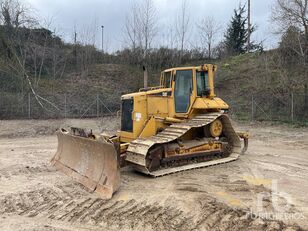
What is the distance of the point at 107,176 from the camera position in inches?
285

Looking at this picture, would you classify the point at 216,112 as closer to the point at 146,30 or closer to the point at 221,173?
the point at 221,173

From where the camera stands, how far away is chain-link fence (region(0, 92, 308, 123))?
67.6 feet

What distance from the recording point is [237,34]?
36906mm

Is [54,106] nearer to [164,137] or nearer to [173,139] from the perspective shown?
[164,137]

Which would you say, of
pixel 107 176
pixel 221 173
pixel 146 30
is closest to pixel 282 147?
pixel 221 173

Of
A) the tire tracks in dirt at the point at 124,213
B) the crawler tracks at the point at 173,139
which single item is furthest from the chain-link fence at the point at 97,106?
the tire tracks in dirt at the point at 124,213

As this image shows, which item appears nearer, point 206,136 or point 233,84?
point 206,136

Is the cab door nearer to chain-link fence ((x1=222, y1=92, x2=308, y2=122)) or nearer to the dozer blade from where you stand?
the dozer blade

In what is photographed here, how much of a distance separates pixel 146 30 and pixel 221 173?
2383 cm

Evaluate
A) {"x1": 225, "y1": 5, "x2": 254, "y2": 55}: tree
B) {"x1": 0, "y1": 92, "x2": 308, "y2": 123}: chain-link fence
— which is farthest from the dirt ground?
{"x1": 225, "y1": 5, "x2": 254, "y2": 55}: tree

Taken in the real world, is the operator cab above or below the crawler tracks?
above

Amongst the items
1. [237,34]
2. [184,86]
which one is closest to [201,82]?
[184,86]

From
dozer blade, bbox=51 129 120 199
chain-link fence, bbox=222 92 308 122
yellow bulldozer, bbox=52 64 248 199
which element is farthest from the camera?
chain-link fence, bbox=222 92 308 122

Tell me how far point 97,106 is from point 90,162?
15115 millimetres
